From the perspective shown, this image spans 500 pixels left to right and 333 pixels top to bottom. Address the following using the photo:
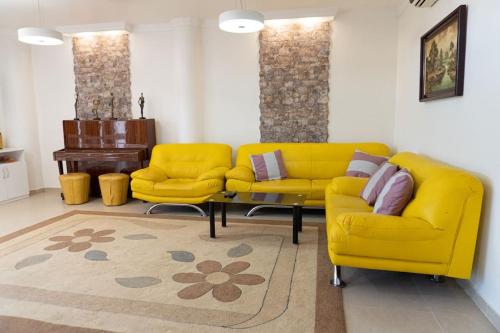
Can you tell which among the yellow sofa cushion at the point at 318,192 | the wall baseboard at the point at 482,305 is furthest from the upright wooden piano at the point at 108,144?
the wall baseboard at the point at 482,305

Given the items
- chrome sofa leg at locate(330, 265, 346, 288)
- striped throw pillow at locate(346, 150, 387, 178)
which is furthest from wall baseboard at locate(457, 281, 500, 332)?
striped throw pillow at locate(346, 150, 387, 178)

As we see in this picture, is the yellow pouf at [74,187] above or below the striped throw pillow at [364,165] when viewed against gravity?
below

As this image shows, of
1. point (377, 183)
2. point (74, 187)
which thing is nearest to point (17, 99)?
point (74, 187)

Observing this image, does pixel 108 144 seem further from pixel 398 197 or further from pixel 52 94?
pixel 398 197

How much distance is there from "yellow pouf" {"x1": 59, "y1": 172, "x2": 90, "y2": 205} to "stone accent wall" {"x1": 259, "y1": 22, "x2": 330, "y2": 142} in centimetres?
278

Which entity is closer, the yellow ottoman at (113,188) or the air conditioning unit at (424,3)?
the air conditioning unit at (424,3)

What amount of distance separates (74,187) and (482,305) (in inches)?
194

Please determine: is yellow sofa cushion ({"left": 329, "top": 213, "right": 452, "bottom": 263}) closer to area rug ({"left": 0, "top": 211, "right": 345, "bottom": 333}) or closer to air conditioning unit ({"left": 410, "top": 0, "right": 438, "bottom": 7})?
area rug ({"left": 0, "top": 211, "right": 345, "bottom": 333})

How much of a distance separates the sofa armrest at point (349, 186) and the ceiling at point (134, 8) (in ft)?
7.91

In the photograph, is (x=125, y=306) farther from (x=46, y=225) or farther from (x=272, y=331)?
(x=46, y=225)

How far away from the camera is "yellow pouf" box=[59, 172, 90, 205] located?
4953 mm

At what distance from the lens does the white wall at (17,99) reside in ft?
18.2

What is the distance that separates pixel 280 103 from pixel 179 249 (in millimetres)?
2723

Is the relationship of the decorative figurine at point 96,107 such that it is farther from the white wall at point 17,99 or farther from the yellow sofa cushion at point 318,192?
the yellow sofa cushion at point 318,192
